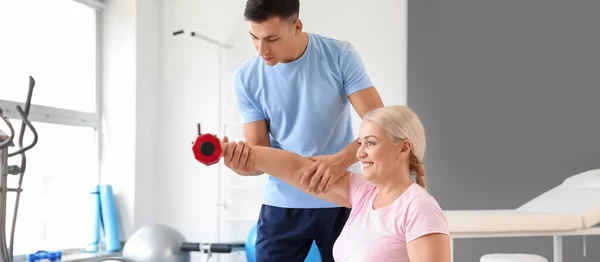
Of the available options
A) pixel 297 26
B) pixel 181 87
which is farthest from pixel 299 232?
pixel 181 87

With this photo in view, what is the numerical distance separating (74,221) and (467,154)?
2840mm

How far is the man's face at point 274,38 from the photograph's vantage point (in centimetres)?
197

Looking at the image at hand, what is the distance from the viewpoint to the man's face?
6.48ft

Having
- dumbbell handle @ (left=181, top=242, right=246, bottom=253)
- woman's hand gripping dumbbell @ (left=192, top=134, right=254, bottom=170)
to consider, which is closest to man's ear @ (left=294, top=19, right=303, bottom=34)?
woman's hand gripping dumbbell @ (left=192, top=134, right=254, bottom=170)

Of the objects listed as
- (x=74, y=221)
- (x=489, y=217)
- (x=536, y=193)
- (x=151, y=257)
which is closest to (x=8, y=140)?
(x=151, y=257)

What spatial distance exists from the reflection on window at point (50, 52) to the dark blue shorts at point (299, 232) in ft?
9.31

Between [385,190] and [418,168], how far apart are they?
0.35 feet

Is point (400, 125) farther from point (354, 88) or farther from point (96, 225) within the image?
point (96, 225)

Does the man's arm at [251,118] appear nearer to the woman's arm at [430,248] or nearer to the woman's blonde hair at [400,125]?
the woman's blonde hair at [400,125]

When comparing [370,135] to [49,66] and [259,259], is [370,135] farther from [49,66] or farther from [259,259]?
[49,66]

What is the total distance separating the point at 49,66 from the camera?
4883 mm

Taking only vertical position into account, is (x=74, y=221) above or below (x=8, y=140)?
below

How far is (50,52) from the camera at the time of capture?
490 cm

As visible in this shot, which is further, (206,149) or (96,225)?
(96,225)
